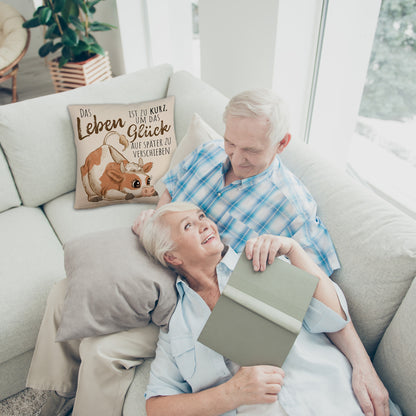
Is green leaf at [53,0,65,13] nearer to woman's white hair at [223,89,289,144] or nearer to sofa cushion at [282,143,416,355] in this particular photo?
woman's white hair at [223,89,289,144]

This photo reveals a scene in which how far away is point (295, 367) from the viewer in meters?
0.91

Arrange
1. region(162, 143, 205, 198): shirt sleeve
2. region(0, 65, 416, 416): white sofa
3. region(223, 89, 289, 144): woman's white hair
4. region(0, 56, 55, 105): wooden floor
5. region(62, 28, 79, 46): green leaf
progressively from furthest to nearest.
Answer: region(0, 56, 55, 105): wooden floor < region(62, 28, 79, 46): green leaf < region(162, 143, 205, 198): shirt sleeve < region(223, 89, 289, 144): woman's white hair < region(0, 65, 416, 416): white sofa

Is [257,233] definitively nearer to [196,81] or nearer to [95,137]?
[95,137]

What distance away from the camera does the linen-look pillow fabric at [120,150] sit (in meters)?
1.60

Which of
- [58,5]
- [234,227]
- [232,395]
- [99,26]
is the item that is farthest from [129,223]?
[99,26]

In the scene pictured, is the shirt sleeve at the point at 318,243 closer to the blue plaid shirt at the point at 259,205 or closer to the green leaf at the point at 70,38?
the blue plaid shirt at the point at 259,205

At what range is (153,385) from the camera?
3.04 feet

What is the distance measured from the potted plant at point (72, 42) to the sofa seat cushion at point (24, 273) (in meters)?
1.65

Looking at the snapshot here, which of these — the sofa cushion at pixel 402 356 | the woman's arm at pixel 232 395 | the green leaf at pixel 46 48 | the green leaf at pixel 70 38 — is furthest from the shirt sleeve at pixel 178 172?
the green leaf at pixel 46 48

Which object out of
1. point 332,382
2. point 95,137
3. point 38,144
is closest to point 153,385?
point 332,382

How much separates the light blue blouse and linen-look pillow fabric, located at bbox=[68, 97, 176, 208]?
2.60 ft

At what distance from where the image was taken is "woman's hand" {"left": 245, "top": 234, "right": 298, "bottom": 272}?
0.90 meters

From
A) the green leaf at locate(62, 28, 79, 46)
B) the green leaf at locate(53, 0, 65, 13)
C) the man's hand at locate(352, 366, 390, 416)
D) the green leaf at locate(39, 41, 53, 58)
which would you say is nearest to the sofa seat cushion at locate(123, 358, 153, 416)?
the man's hand at locate(352, 366, 390, 416)

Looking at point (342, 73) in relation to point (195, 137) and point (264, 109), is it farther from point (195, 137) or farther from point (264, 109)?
point (264, 109)
